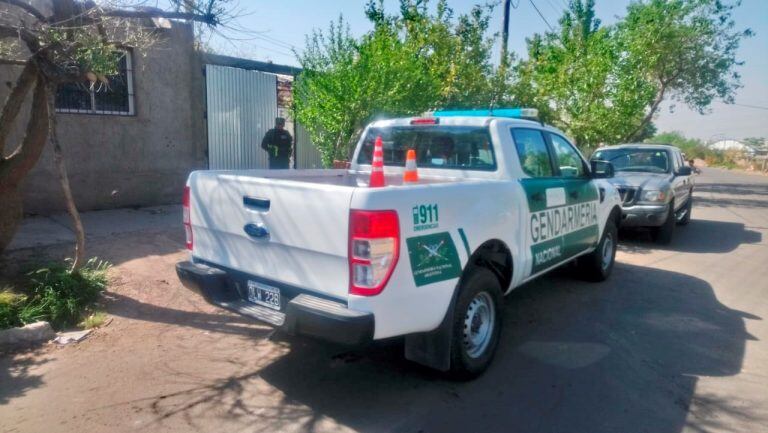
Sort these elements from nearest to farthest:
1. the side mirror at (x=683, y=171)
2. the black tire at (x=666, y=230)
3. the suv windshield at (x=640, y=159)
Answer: the black tire at (x=666, y=230) < the side mirror at (x=683, y=171) < the suv windshield at (x=640, y=159)

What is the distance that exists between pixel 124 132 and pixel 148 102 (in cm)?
70

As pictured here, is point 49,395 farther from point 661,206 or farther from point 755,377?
point 661,206

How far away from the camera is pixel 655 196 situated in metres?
8.47

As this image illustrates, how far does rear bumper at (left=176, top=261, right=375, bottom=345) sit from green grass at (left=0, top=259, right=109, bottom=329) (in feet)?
5.79

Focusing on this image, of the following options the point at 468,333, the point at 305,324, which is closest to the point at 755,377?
the point at 468,333

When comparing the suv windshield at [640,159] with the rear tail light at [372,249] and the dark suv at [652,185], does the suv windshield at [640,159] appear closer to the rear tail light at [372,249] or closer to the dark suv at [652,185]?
the dark suv at [652,185]

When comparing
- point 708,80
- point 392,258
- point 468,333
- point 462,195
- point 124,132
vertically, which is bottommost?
point 468,333

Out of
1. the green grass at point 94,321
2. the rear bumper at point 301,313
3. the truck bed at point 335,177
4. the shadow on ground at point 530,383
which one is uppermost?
the truck bed at point 335,177

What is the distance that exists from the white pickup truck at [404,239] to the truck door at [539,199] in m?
0.02

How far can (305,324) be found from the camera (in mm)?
2973

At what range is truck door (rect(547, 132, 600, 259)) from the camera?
16.9ft

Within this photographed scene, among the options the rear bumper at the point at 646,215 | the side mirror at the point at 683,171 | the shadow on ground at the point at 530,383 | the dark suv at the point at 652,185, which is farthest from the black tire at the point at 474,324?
the side mirror at the point at 683,171

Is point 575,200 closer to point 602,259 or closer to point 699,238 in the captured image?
point 602,259

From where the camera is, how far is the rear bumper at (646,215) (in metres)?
8.50
